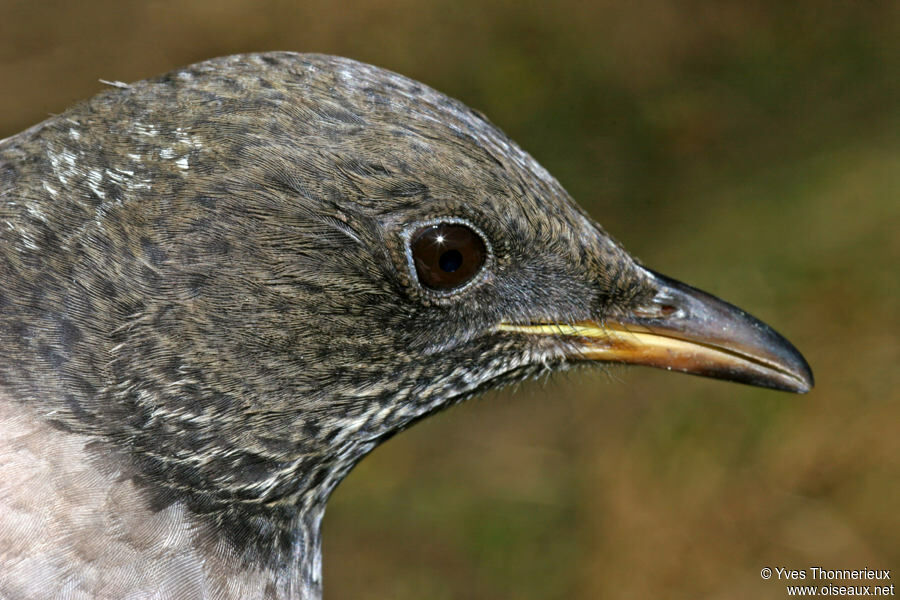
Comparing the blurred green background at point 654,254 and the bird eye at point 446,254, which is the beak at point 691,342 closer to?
the bird eye at point 446,254

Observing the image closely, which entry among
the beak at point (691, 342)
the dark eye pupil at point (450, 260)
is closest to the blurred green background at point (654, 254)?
the beak at point (691, 342)

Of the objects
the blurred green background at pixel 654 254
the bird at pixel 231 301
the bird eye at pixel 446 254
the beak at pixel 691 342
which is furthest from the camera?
the blurred green background at pixel 654 254

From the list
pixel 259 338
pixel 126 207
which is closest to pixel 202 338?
pixel 259 338

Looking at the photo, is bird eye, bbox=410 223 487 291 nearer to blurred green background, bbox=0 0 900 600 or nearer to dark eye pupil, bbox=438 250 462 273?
dark eye pupil, bbox=438 250 462 273

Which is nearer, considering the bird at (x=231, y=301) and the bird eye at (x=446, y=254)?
the bird at (x=231, y=301)

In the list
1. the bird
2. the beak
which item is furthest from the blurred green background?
the bird

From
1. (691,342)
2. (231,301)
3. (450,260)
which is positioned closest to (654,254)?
(691,342)
